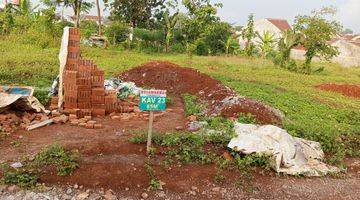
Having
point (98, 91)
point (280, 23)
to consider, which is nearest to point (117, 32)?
point (98, 91)

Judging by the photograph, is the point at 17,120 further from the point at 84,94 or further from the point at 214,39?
the point at 214,39

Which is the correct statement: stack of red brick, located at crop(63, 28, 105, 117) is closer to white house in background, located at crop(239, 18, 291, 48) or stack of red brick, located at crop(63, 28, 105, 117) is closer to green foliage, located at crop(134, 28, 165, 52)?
green foliage, located at crop(134, 28, 165, 52)

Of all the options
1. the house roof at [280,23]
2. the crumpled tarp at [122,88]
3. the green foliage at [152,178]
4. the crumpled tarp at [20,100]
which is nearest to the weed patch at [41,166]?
the green foliage at [152,178]

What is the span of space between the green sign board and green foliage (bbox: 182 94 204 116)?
249 cm

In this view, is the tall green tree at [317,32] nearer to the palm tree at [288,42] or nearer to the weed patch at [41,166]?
the palm tree at [288,42]

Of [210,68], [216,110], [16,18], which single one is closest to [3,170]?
[216,110]

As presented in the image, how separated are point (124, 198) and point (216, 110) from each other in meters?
3.81

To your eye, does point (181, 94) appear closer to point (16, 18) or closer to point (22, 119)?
point (22, 119)

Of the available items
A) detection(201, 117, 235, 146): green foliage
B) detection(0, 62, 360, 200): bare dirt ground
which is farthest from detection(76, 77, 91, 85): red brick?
detection(201, 117, 235, 146): green foliage

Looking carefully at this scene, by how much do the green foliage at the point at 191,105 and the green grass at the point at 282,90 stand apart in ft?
4.95

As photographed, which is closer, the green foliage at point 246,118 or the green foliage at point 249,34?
the green foliage at point 246,118

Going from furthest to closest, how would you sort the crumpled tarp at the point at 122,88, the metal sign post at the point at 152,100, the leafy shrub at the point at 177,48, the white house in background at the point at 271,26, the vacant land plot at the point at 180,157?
the white house in background at the point at 271,26
the leafy shrub at the point at 177,48
the crumpled tarp at the point at 122,88
the metal sign post at the point at 152,100
the vacant land plot at the point at 180,157

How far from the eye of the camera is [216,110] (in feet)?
26.8

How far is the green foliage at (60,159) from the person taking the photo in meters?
5.10
